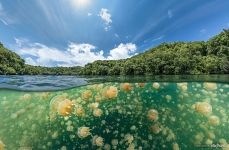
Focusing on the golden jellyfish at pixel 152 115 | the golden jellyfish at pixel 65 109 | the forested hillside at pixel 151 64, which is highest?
the forested hillside at pixel 151 64

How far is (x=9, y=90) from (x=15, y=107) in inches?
57.1

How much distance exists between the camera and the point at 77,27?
14758 mm

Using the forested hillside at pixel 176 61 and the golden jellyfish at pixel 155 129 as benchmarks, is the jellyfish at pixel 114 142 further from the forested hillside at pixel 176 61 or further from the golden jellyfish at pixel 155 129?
the forested hillside at pixel 176 61

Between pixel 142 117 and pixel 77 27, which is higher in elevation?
pixel 77 27

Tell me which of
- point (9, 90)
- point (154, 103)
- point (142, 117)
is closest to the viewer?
point (142, 117)

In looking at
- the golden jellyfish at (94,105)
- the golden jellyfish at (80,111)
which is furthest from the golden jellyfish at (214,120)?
the golden jellyfish at (80,111)

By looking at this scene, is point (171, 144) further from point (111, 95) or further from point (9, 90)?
point (9, 90)

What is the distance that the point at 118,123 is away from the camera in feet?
39.5

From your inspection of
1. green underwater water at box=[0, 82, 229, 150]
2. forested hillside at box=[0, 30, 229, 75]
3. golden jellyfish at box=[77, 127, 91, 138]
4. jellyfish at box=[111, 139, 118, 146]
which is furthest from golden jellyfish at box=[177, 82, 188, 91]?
golden jellyfish at box=[77, 127, 91, 138]

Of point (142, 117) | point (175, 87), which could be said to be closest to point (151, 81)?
point (175, 87)

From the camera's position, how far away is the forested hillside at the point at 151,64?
68.6 ft

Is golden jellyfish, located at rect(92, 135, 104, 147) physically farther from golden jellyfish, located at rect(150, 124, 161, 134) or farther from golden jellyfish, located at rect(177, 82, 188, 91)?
golden jellyfish, located at rect(177, 82, 188, 91)

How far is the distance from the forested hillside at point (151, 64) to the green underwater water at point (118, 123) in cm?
645

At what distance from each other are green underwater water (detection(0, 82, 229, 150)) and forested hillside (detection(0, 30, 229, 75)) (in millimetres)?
6453
